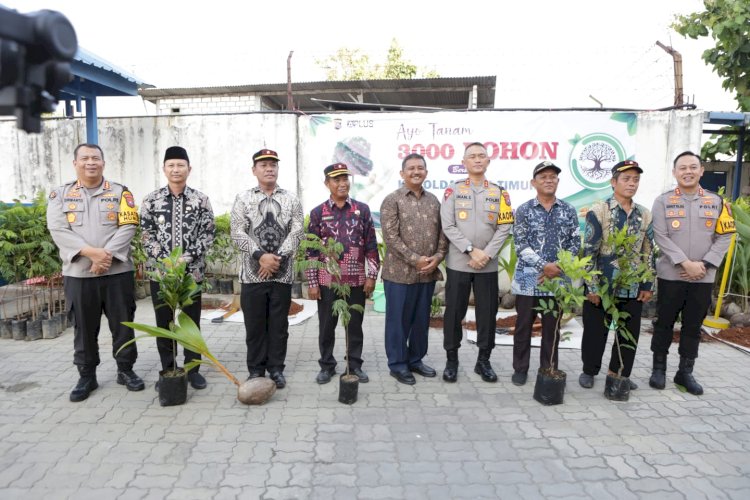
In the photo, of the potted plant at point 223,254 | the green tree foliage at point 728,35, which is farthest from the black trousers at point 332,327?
the green tree foliage at point 728,35

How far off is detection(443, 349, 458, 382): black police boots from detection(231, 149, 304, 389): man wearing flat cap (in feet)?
4.36

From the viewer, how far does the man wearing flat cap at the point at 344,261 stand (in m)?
4.00

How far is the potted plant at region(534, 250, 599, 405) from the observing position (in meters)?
3.46

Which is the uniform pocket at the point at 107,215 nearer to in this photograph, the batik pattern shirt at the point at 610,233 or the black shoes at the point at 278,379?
the black shoes at the point at 278,379

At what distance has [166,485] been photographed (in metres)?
2.62

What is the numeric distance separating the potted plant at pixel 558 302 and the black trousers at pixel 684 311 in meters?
0.88

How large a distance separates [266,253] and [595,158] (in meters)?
4.78

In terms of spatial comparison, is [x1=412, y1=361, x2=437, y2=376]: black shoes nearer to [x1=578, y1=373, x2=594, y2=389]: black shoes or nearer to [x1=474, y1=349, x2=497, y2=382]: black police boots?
[x1=474, y1=349, x2=497, y2=382]: black police boots

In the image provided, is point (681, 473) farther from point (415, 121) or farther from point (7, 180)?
point (7, 180)

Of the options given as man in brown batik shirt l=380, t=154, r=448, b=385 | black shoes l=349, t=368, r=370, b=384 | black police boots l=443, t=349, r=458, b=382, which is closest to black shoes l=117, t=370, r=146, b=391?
black shoes l=349, t=368, r=370, b=384

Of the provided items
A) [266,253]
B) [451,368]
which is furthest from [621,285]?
[266,253]

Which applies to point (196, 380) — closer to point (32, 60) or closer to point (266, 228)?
point (266, 228)

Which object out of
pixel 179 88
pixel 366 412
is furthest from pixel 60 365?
pixel 179 88

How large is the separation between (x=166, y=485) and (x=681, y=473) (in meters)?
2.79
